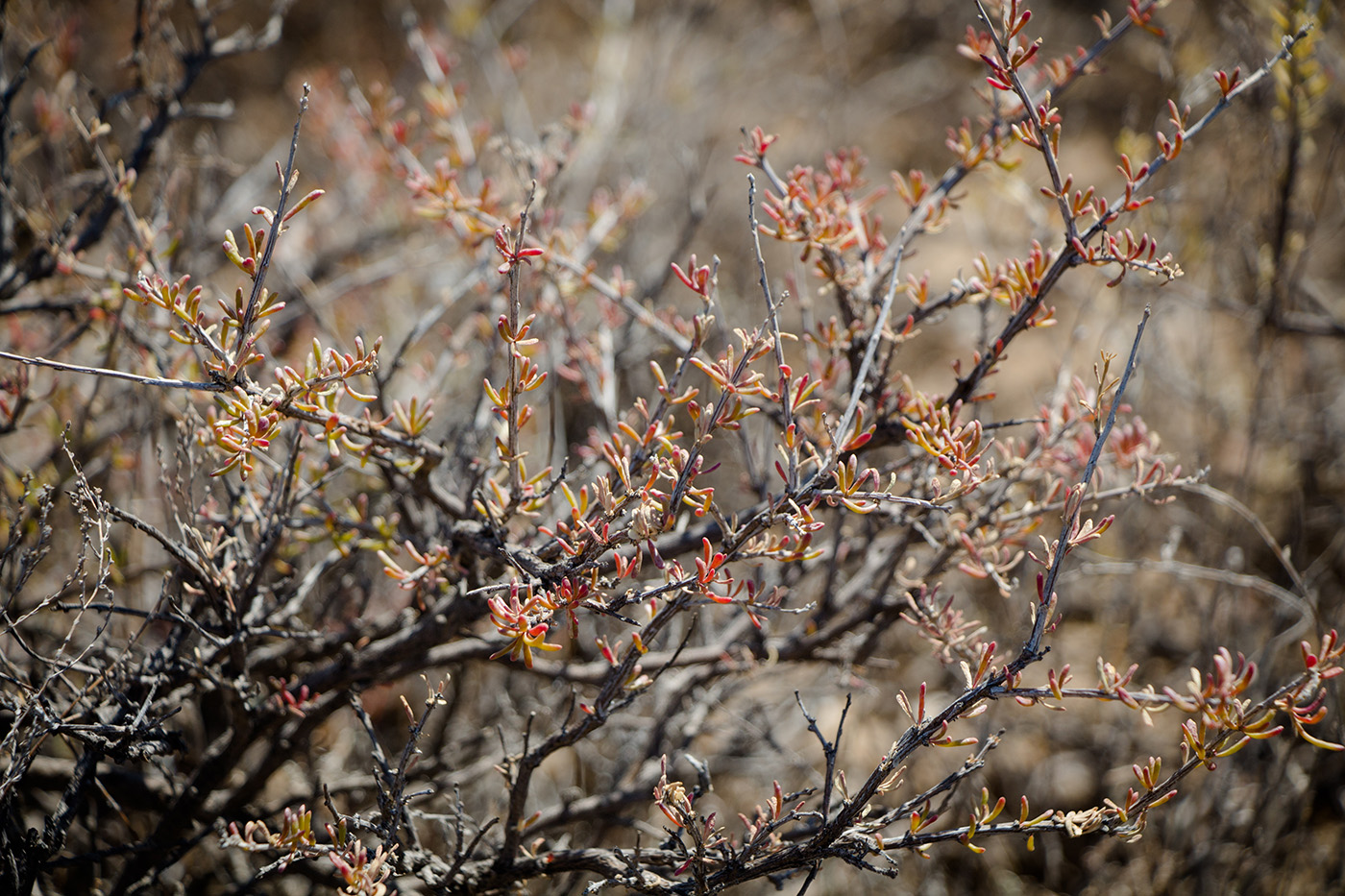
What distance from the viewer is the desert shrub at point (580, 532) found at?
1.35m

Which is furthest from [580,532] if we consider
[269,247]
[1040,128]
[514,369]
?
[1040,128]

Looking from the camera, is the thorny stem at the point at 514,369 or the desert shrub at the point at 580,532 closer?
the thorny stem at the point at 514,369

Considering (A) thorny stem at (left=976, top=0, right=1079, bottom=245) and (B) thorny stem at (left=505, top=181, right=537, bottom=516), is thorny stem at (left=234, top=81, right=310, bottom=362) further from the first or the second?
(A) thorny stem at (left=976, top=0, right=1079, bottom=245)

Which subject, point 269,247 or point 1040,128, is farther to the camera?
point 1040,128

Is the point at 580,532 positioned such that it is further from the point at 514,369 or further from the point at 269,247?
the point at 269,247

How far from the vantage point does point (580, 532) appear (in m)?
1.35

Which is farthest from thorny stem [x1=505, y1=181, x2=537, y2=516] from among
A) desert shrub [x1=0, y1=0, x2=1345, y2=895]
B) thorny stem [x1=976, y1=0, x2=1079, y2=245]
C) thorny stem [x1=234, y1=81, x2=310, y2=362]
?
thorny stem [x1=976, y1=0, x2=1079, y2=245]

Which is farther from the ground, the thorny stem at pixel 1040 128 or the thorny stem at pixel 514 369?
the thorny stem at pixel 1040 128

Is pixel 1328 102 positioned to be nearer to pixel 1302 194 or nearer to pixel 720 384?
pixel 1302 194

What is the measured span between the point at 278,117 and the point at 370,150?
2851 mm

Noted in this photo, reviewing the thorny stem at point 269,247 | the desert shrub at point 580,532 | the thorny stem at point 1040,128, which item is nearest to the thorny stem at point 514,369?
the desert shrub at point 580,532

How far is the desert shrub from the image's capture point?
1348 millimetres

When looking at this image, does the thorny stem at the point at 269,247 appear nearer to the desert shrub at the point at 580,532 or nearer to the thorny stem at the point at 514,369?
the desert shrub at the point at 580,532

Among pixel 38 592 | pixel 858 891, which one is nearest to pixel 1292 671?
pixel 858 891
